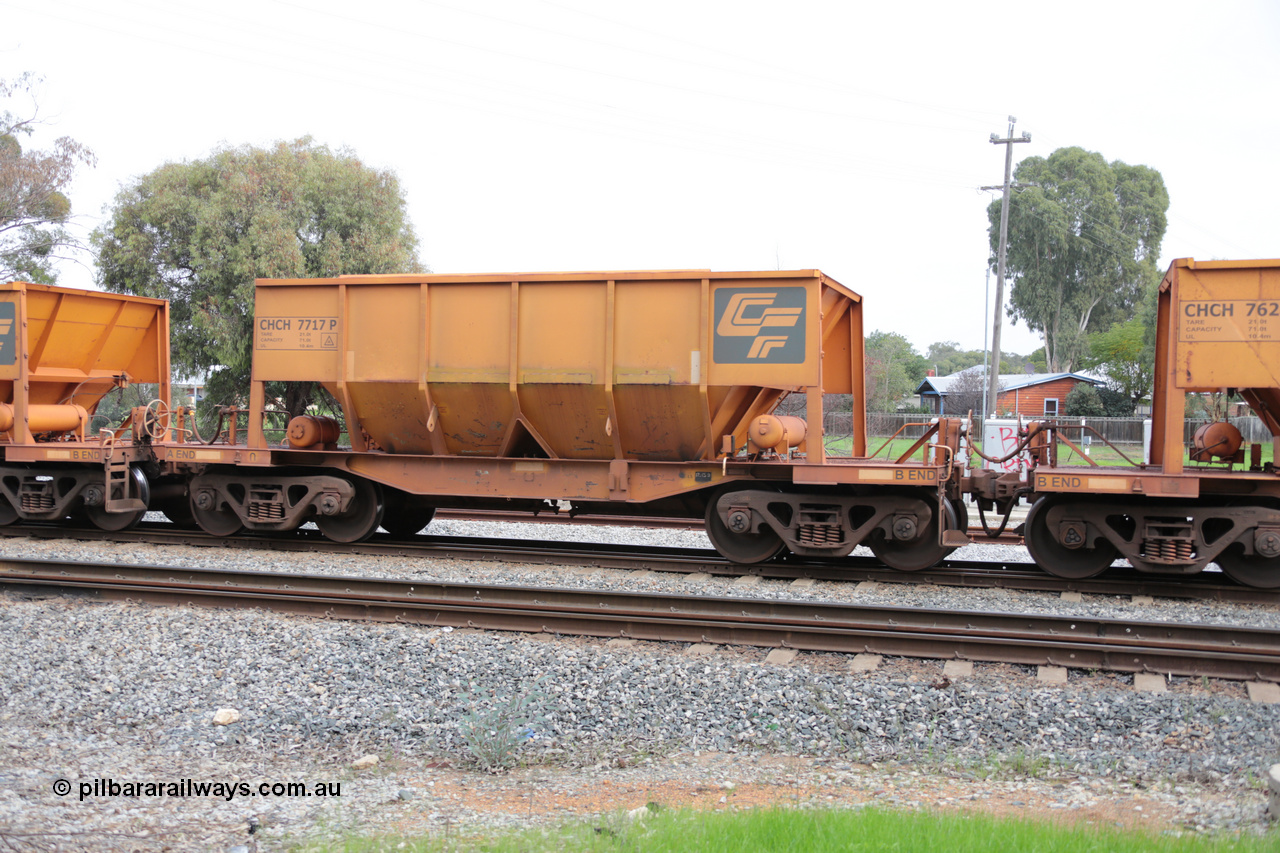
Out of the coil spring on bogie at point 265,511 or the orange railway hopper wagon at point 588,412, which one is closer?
the orange railway hopper wagon at point 588,412

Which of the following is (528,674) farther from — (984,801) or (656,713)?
(984,801)

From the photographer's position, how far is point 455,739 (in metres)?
5.16

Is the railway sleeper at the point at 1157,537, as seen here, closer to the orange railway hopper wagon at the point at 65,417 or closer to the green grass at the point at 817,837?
the green grass at the point at 817,837

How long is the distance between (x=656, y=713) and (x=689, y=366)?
463 centimetres

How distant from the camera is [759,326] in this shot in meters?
9.24

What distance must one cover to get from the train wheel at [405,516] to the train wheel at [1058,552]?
7.47m

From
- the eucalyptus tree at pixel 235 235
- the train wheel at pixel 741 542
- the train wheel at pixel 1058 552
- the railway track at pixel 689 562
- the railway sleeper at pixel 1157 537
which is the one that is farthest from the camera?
the eucalyptus tree at pixel 235 235

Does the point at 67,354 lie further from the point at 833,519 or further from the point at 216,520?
the point at 833,519

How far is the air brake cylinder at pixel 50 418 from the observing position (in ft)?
37.7

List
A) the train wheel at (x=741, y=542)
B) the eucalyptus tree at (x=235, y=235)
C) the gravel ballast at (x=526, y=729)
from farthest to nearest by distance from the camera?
the eucalyptus tree at (x=235, y=235) → the train wheel at (x=741, y=542) → the gravel ballast at (x=526, y=729)

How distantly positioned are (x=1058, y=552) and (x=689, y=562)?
153 inches

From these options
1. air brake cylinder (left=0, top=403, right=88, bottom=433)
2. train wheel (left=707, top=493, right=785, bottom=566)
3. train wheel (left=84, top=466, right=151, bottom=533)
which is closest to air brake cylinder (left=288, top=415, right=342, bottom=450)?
train wheel (left=84, top=466, right=151, bottom=533)

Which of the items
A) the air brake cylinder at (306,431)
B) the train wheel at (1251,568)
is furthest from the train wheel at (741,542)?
the air brake cylinder at (306,431)

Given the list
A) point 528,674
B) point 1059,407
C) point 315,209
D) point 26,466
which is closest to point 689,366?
point 528,674
